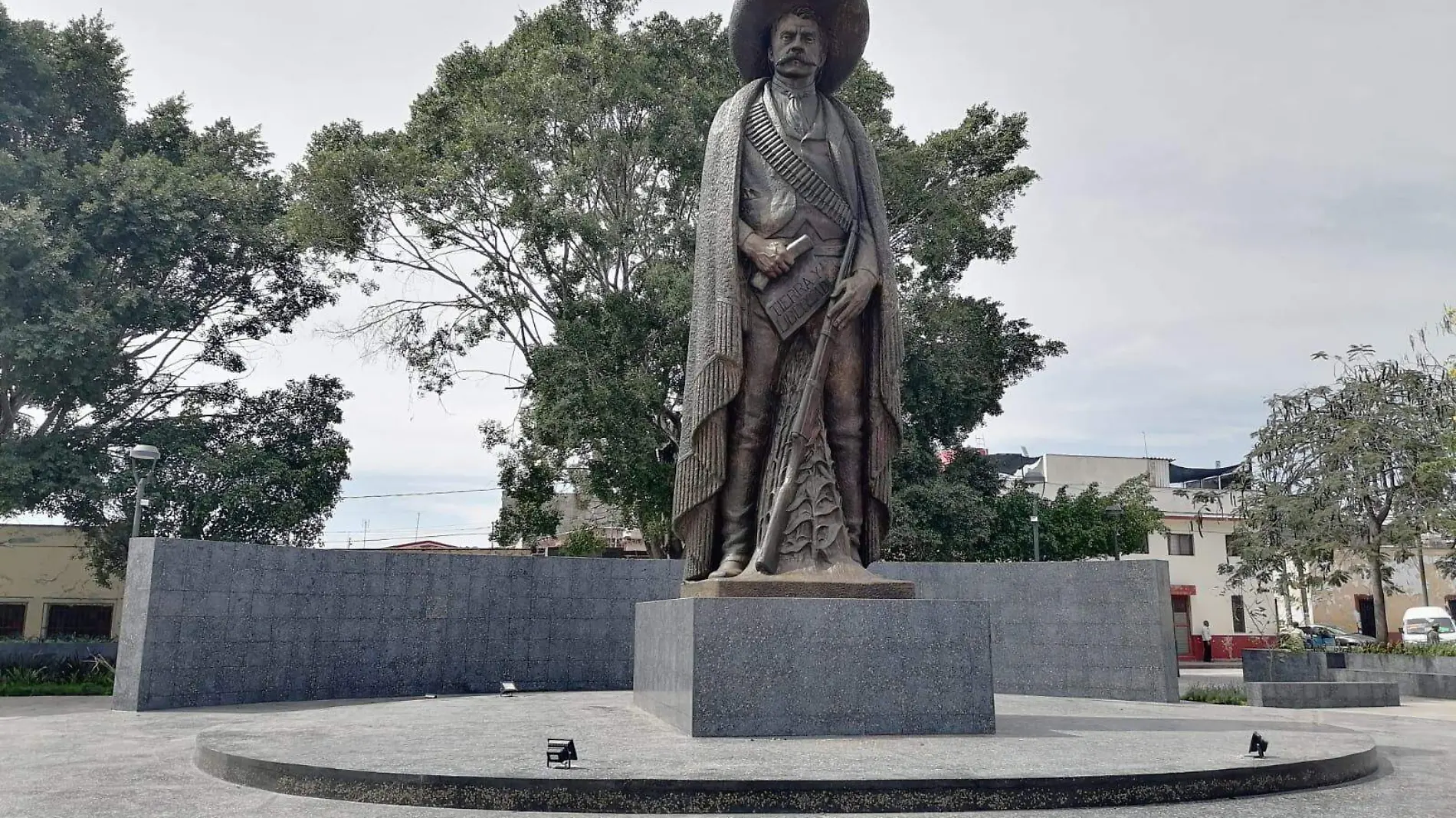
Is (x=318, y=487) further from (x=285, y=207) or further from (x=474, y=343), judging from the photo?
(x=285, y=207)

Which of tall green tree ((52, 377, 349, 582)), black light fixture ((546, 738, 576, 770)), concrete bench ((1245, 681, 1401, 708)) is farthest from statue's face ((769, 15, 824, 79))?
tall green tree ((52, 377, 349, 582))

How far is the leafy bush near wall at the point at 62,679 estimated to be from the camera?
14.0 metres

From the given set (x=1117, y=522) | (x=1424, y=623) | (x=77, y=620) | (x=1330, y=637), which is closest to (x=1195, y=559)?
(x=1424, y=623)

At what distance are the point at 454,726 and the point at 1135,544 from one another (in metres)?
32.1

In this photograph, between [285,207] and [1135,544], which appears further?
[1135,544]

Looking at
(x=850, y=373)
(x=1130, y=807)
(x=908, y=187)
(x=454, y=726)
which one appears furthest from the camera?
(x=908, y=187)

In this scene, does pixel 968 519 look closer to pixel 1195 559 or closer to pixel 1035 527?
pixel 1035 527

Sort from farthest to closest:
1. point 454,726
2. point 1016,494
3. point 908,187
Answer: point 1016,494, point 908,187, point 454,726

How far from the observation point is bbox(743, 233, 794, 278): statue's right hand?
22.8ft

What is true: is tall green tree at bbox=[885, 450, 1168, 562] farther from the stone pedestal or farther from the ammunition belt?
the stone pedestal

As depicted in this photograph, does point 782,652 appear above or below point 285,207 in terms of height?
below

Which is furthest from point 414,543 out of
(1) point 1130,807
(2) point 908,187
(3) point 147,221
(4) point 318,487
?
(1) point 1130,807

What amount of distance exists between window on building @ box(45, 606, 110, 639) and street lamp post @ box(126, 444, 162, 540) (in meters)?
9.52

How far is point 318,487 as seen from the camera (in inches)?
828
